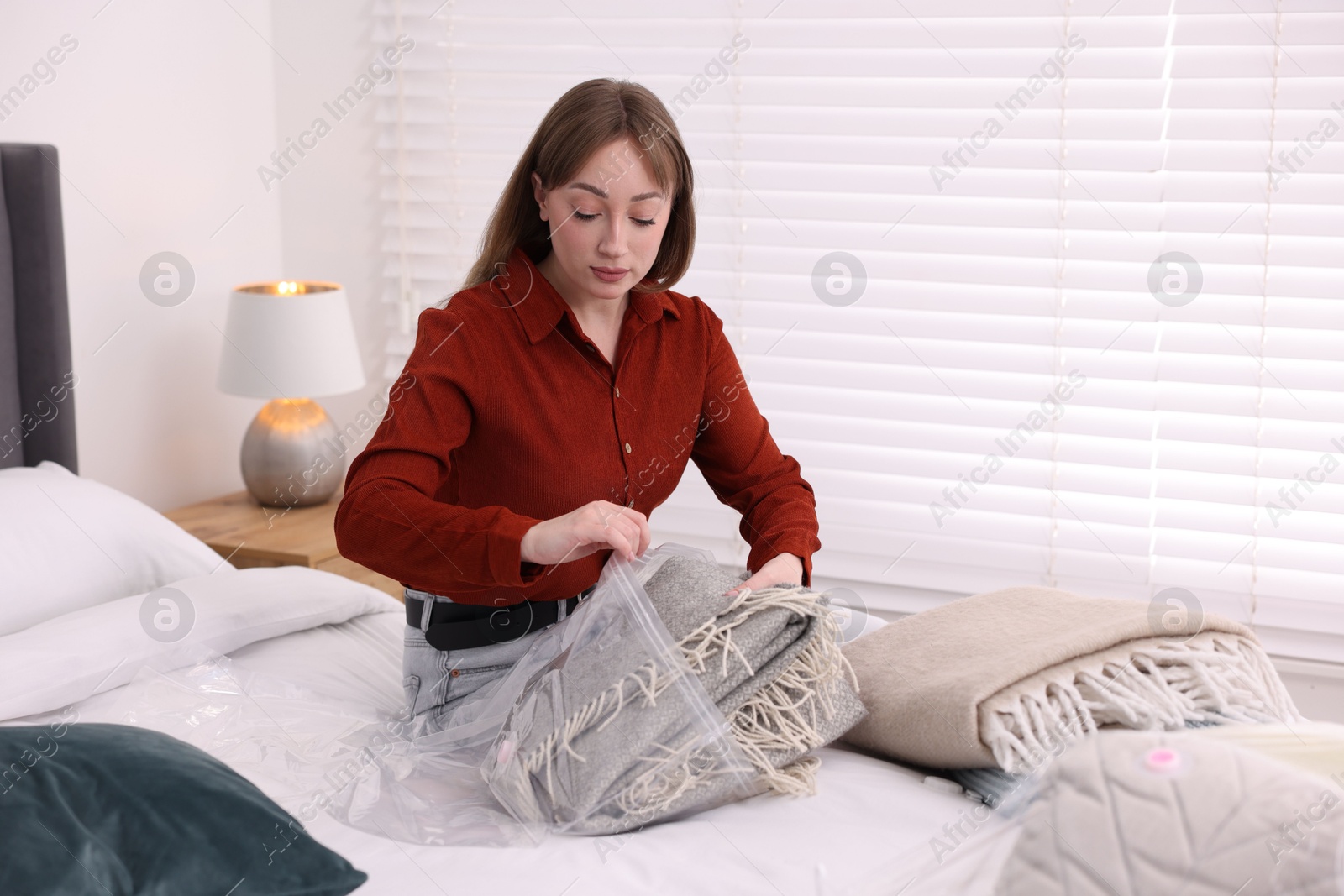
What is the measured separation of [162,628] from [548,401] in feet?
2.06

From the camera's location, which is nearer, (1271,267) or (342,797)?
(342,797)

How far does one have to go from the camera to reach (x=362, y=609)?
71.9 inches

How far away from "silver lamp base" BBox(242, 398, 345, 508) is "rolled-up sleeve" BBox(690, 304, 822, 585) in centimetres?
119

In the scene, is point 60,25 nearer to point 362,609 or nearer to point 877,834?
point 362,609

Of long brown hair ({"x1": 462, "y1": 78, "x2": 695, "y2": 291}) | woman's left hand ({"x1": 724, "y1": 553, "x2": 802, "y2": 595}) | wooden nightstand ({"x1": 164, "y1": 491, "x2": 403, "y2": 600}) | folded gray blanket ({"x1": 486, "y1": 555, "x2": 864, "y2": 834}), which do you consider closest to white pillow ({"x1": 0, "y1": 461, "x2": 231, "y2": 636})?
wooden nightstand ({"x1": 164, "y1": 491, "x2": 403, "y2": 600})

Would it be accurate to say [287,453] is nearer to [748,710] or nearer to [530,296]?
[530,296]

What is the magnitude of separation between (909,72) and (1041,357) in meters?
0.65

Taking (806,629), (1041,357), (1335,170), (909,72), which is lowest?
(806,629)

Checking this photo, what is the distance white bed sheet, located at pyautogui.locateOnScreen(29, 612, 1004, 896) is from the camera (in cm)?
100

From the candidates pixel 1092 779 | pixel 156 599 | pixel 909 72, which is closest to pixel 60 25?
pixel 156 599

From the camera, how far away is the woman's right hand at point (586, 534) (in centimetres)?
117

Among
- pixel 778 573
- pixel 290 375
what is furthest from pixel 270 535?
pixel 778 573

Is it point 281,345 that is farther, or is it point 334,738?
point 281,345

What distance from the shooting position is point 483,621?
140 cm
